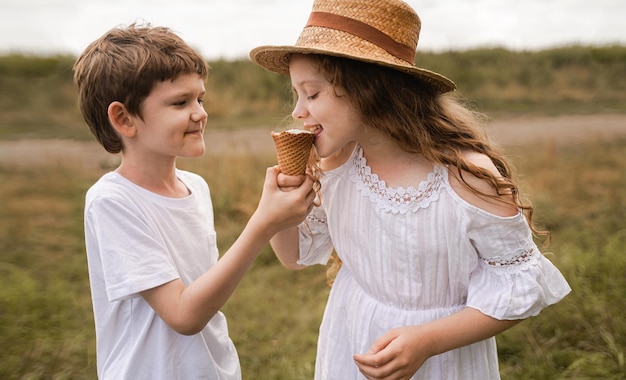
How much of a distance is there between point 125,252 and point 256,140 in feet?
26.0

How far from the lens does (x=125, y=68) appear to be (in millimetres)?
1717

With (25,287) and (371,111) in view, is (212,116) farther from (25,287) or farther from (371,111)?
(371,111)

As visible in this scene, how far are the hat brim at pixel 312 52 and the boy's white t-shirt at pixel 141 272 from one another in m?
0.54

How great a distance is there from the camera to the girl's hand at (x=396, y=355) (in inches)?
61.3

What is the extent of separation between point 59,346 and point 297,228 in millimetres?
2306

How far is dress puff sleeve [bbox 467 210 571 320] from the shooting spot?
62.8 inches

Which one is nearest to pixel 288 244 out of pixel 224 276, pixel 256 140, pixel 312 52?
pixel 224 276

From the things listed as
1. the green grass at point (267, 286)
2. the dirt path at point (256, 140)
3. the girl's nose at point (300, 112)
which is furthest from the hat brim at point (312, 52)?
the dirt path at point (256, 140)

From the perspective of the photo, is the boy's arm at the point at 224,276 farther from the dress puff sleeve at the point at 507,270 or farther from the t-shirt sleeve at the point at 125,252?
the dress puff sleeve at the point at 507,270

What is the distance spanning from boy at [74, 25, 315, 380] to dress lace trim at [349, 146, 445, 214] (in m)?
0.22

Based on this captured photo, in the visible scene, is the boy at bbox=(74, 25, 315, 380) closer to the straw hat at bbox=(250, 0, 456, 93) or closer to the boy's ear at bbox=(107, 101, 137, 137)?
the boy's ear at bbox=(107, 101, 137, 137)

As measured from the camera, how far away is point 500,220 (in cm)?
157

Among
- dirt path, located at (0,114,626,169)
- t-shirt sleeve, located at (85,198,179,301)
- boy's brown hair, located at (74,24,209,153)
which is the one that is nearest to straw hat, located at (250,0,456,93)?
boy's brown hair, located at (74,24,209,153)

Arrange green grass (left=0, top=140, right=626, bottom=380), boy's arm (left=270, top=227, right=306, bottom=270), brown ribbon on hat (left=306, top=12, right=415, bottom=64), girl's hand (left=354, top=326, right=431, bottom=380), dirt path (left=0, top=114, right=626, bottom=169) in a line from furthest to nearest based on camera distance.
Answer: dirt path (left=0, top=114, right=626, bottom=169)
green grass (left=0, top=140, right=626, bottom=380)
boy's arm (left=270, top=227, right=306, bottom=270)
brown ribbon on hat (left=306, top=12, right=415, bottom=64)
girl's hand (left=354, top=326, right=431, bottom=380)
